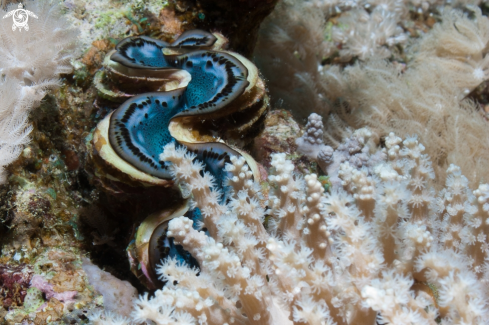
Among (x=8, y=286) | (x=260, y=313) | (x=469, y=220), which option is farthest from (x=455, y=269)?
(x=8, y=286)

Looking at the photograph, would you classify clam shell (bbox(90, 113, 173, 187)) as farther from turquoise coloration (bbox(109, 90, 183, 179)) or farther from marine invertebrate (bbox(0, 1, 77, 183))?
marine invertebrate (bbox(0, 1, 77, 183))

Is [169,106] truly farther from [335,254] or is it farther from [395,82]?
[395,82]

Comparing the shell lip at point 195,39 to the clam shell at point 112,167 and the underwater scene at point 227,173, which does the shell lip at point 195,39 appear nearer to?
the underwater scene at point 227,173

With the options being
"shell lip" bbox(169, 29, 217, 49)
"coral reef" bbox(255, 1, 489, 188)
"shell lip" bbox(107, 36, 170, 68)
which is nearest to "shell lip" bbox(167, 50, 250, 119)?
"shell lip" bbox(169, 29, 217, 49)

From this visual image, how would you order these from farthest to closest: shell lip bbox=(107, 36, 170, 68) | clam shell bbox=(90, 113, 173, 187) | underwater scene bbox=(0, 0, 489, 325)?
1. shell lip bbox=(107, 36, 170, 68)
2. clam shell bbox=(90, 113, 173, 187)
3. underwater scene bbox=(0, 0, 489, 325)

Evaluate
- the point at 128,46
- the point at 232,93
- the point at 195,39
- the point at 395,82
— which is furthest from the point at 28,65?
the point at 395,82

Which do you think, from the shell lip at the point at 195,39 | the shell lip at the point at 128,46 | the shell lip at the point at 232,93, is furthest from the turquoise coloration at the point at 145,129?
the shell lip at the point at 195,39
